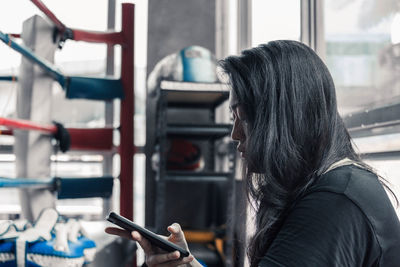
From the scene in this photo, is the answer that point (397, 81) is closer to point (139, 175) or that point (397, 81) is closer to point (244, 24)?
point (244, 24)

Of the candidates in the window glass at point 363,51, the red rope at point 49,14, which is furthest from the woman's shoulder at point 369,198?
the red rope at point 49,14

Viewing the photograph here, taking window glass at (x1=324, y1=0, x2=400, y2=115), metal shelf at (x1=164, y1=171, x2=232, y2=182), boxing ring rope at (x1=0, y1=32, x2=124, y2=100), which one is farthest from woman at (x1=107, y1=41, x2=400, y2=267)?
metal shelf at (x1=164, y1=171, x2=232, y2=182)

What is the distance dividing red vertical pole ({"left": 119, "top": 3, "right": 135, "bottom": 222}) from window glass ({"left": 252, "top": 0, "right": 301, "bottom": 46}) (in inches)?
28.2

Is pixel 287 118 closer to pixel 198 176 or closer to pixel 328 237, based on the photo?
pixel 328 237

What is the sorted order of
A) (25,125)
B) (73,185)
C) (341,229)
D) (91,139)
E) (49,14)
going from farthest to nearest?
(91,139) → (73,185) → (49,14) → (25,125) → (341,229)

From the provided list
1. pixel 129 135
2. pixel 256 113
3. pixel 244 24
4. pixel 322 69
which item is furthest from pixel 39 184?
pixel 244 24

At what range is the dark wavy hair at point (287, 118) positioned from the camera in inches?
33.8

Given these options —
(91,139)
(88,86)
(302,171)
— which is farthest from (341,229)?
(91,139)

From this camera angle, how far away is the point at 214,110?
10.4 ft

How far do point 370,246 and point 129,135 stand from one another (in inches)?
66.0

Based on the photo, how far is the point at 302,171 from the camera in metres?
0.89

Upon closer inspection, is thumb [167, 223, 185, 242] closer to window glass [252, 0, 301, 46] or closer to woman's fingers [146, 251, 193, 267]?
woman's fingers [146, 251, 193, 267]

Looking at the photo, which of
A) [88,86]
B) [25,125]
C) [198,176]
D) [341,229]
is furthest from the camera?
[198,176]

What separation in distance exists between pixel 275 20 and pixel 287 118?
1.88 m
